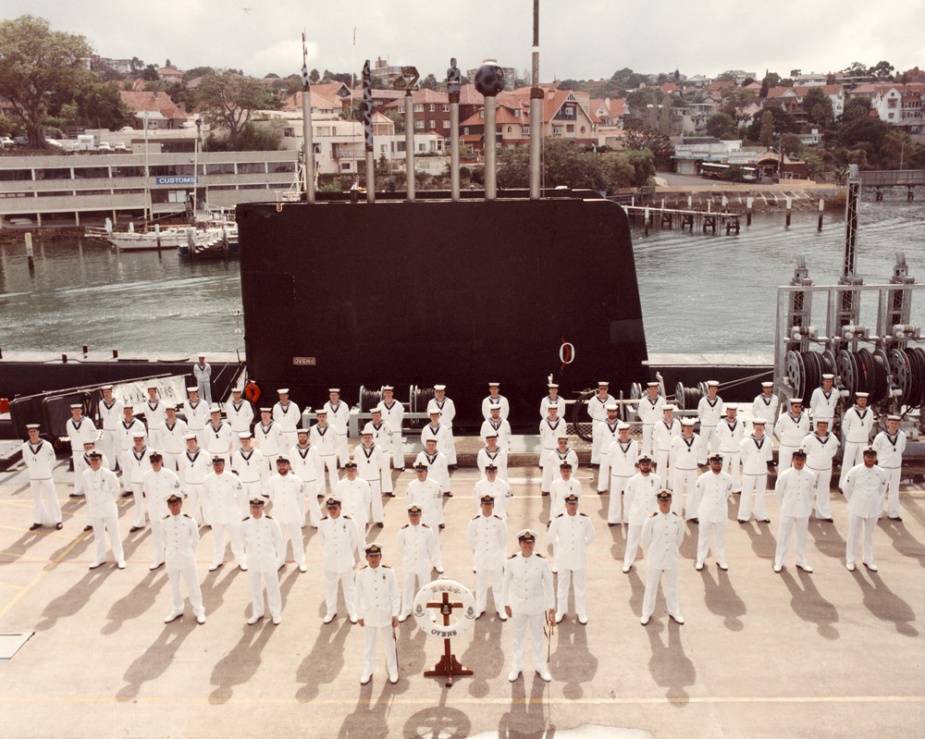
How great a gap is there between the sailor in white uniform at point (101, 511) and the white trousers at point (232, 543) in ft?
4.15

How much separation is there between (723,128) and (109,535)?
147 meters

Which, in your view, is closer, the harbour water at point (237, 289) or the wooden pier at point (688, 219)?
the harbour water at point (237, 289)

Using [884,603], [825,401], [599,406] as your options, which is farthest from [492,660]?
[825,401]

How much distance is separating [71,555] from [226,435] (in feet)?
11.1

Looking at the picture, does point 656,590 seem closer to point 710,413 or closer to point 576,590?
point 576,590

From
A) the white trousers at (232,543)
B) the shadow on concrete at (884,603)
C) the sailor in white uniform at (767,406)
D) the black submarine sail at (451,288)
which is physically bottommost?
the shadow on concrete at (884,603)

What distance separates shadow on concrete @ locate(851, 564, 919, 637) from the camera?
33.4ft

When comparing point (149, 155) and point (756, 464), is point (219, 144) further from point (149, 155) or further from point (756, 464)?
point (756, 464)

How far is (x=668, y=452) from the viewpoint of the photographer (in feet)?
47.8

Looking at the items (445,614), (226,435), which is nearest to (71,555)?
(226,435)

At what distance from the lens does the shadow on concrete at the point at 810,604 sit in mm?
10188

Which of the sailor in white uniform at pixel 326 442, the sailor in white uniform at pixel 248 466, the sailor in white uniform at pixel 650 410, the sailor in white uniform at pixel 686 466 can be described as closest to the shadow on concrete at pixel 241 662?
the sailor in white uniform at pixel 248 466

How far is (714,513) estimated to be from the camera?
1185 cm

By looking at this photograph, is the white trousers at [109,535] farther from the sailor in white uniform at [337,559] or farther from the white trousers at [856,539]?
the white trousers at [856,539]
